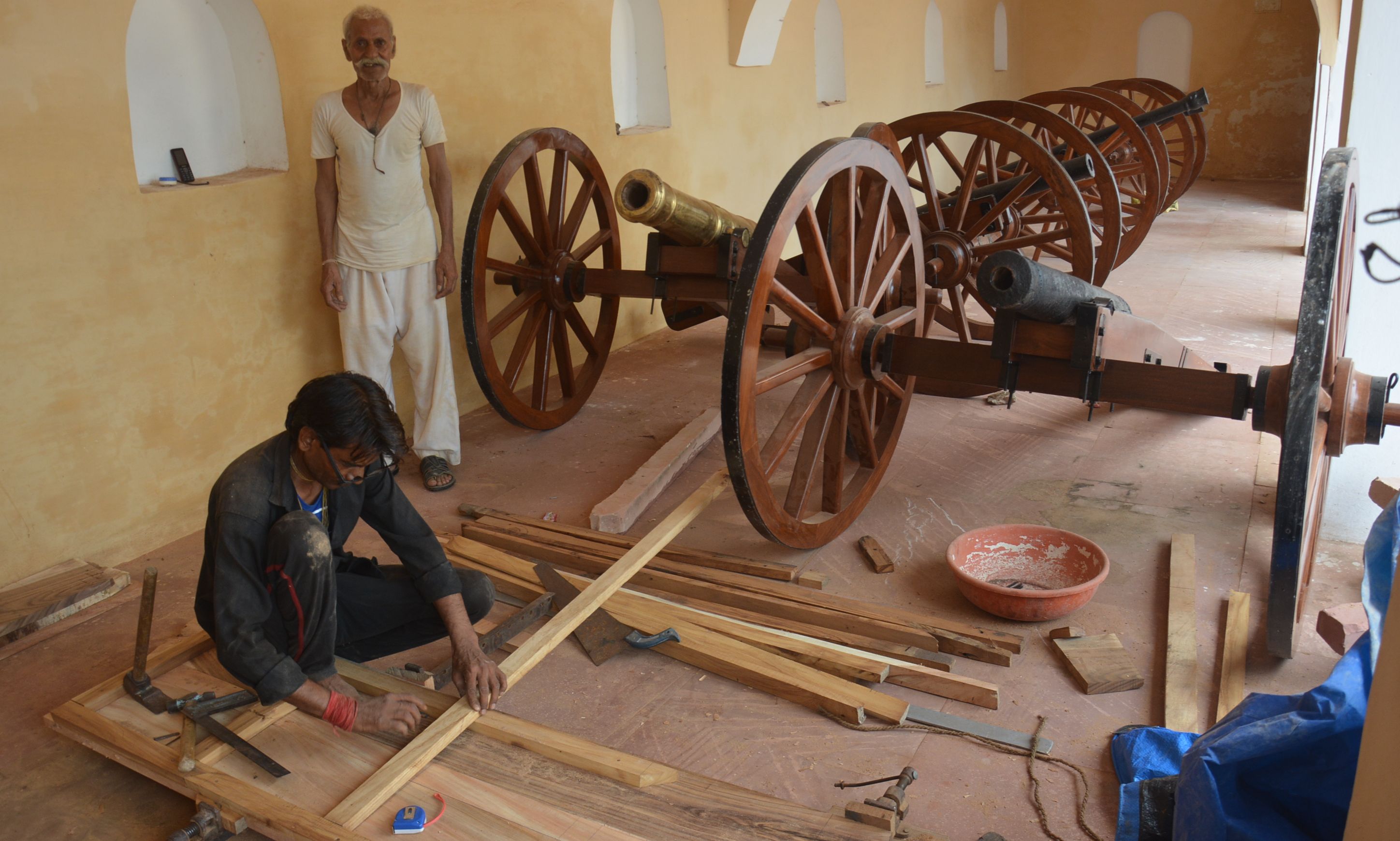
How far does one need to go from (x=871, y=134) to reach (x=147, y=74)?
2.75 metres

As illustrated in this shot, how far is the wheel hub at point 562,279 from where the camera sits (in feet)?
16.1

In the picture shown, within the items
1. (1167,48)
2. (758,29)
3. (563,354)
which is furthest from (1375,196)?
(1167,48)

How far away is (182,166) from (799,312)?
2543mm

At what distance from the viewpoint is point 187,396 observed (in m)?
3.93

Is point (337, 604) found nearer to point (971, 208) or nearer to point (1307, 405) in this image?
point (1307, 405)

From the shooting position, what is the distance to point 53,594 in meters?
3.35

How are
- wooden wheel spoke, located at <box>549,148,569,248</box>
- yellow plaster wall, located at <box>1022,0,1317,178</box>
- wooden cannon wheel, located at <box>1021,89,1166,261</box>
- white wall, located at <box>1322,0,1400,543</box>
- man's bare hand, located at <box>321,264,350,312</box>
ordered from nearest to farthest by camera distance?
1. white wall, located at <box>1322,0,1400,543</box>
2. man's bare hand, located at <box>321,264,350,312</box>
3. wooden wheel spoke, located at <box>549,148,569,248</box>
4. wooden cannon wheel, located at <box>1021,89,1166,261</box>
5. yellow plaster wall, located at <box>1022,0,1317,178</box>

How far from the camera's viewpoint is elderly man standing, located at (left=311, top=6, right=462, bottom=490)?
404 centimetres

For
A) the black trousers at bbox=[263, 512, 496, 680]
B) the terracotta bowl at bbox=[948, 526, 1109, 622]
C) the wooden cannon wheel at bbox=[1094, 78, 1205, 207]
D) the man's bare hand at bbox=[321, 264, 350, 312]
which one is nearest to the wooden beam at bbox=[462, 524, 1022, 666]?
the terracotta bowl at bbox=[948, 526, 1109, 622]

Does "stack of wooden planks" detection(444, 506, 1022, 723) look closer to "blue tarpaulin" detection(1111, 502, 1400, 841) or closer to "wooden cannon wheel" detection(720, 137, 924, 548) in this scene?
"wooden cannon wheel" detection(720, 137, 924, 548)

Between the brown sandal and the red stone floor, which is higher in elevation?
the brown sandal

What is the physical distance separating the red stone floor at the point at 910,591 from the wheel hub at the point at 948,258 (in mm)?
670

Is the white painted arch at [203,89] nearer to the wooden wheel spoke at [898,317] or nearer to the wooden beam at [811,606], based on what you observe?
the wooden beam at [811,606]

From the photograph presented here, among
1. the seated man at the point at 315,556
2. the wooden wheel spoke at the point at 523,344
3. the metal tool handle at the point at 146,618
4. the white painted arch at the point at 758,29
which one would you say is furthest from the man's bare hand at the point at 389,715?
the white painted arch at the point at 758,29
